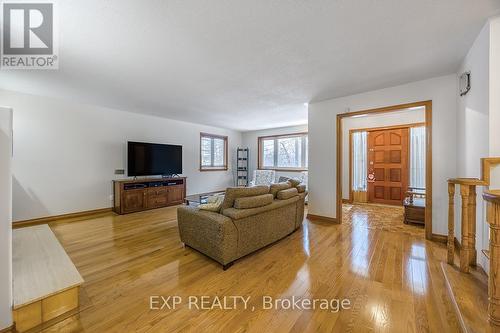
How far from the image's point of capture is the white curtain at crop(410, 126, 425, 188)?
5.15 meters

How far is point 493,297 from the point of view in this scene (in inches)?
47.9

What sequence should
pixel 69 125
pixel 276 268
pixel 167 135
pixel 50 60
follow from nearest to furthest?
pixel 276 268 < pixel 50 60 < pixel 69 125 < pixel 167 135

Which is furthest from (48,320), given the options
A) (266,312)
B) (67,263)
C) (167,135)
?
(167,135)

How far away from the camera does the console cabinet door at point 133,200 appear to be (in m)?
4.54

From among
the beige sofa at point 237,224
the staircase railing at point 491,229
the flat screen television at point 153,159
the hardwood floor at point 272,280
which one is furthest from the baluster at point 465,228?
the flat screen television at point 153,159

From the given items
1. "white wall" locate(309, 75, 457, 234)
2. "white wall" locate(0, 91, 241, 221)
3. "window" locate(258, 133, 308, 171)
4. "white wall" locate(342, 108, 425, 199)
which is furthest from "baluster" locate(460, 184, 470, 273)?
"white wall" locate(0, 91, 241, 221)

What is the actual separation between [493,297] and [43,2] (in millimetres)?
3815

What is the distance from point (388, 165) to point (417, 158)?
2.14 feet

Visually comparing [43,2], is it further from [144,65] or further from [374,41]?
[374,41]

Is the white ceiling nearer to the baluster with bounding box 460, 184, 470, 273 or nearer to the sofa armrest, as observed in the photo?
the baluster with bounding box 460, 184, 470, 273

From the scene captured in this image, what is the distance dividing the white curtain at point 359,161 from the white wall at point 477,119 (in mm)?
3319

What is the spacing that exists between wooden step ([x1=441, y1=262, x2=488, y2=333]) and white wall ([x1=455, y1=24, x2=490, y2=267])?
256mm

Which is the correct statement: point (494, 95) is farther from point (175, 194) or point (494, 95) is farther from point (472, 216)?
point (175, 194)

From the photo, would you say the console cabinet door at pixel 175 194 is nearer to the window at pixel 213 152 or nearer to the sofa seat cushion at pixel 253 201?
the window at pixel 213 152
